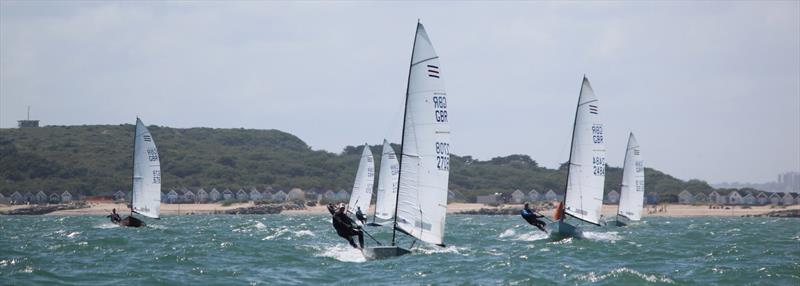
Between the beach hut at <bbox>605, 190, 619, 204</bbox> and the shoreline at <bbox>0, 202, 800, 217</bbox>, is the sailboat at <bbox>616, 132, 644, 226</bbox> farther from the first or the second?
the beach hut at <bbox>605, 190, 619, 204</bbox>

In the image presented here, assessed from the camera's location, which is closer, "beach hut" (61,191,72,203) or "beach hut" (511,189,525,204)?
"beach hut" (61,191,72,203)

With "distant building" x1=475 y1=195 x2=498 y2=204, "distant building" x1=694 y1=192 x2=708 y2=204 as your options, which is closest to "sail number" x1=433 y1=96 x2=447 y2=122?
"distant building" x1=475 y1=195 x2=498 y2=204

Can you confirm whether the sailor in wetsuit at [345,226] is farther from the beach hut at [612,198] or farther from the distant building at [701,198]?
the distant building at [701,198]

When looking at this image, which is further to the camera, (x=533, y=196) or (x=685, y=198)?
(x=533, y=196)

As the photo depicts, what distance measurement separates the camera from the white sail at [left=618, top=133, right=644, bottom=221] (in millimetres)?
62281

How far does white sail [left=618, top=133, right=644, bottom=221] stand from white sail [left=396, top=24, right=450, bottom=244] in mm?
33772

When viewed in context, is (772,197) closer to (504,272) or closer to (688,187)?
(688,187)

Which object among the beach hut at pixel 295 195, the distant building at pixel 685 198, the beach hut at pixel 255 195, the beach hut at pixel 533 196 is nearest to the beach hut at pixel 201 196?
the beach hut at pixel 255 195

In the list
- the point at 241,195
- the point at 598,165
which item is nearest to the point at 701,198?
the point at 241,195

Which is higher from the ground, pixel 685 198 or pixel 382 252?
pixel 685 198

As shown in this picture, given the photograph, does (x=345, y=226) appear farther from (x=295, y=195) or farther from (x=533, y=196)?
(x=533, y=196)

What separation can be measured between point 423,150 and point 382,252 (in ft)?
11.6

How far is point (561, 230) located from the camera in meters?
41.6

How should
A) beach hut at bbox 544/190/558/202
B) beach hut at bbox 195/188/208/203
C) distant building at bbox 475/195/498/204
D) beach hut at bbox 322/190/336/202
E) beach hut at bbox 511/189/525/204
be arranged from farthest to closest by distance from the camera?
1. beach hut at bbox 544/190/558/202
2. distant building at bbox 475/195/498/204
3. beach hut at bbox 322/190/336/202
4. beach hut at bbox 511/189/525/204
5. beach hut at bbox 195/188/208/203
